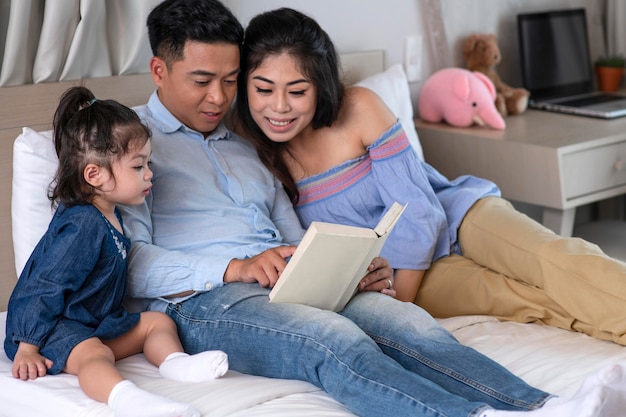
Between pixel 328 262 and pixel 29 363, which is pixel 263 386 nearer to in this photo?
pixel 328 262

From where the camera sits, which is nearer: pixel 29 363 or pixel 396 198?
pixel 29 363

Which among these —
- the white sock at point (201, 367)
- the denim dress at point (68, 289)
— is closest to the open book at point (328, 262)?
the white sock at point (201, 367)

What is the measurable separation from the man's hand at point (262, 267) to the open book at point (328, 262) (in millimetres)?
61

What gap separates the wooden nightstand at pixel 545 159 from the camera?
2.33m

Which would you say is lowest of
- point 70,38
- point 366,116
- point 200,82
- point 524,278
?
point 524,278

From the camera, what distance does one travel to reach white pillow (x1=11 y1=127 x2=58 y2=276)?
1601 mm

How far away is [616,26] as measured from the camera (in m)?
3.20

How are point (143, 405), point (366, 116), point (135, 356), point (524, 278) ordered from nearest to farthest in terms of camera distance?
point (143, 405), point (135, 356), point (524, 278), point (366, 116)

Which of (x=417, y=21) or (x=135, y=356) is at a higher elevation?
(x=417, y=21)

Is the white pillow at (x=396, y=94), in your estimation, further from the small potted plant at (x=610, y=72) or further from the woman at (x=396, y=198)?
the small potted plant at (x=610, y=72)

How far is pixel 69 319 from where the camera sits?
1437mm

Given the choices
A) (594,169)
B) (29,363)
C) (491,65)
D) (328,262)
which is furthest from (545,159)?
(29,363)

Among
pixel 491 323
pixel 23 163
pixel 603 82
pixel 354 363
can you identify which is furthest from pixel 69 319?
pixel 603 82

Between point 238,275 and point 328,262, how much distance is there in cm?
20
